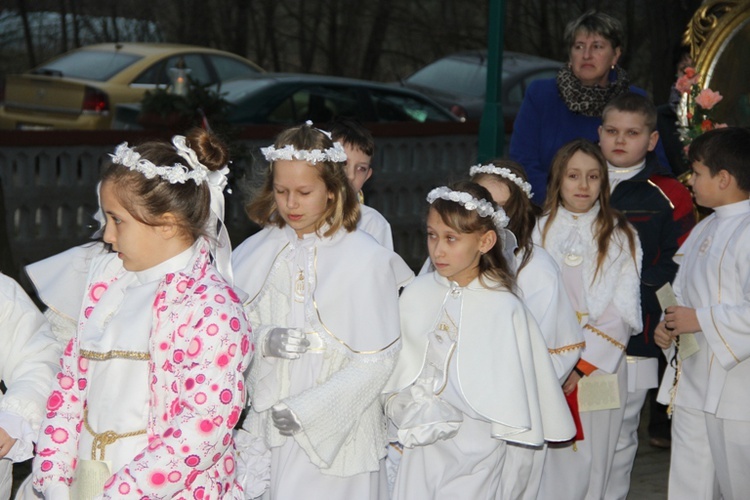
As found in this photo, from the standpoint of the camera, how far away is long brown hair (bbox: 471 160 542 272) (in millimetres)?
5859

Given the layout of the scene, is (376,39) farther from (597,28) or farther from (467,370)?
(467,370)

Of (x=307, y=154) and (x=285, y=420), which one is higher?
(x=307, y=154)

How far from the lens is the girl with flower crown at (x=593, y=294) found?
6.24m

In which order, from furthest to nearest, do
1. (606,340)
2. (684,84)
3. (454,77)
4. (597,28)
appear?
(454,77)
(684,84)
(597,28)
(606,340)

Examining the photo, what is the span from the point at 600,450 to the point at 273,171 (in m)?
2.29

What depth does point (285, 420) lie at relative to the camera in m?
4.78

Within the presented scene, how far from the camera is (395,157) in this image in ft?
45.3

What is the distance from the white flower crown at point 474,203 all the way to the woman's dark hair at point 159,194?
1.42 meters

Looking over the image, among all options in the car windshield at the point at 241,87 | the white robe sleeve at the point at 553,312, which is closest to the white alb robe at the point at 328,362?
the white robe sleeve at the point at 553,312

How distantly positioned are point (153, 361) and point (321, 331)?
1.29 meters

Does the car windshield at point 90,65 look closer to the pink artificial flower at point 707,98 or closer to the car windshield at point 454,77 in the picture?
the car windshield at point 454,77

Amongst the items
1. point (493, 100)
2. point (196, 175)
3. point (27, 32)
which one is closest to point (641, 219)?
point (493, 100)

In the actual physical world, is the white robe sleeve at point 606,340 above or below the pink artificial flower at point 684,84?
below

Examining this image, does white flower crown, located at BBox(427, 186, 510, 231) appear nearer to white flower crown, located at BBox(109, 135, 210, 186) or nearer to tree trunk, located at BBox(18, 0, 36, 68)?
white flower crown, located at BBox(109, 135, 210, 186)
